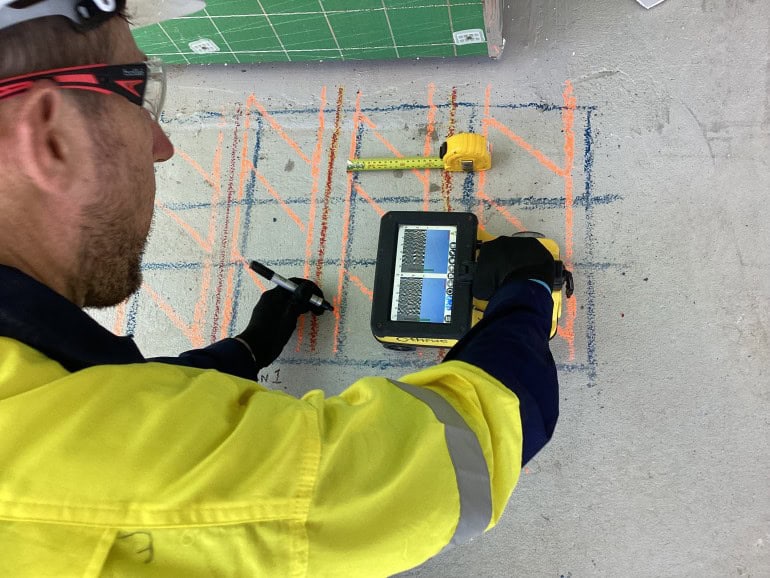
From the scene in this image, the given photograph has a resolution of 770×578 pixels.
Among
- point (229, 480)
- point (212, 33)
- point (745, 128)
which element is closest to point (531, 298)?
point (229, 480)

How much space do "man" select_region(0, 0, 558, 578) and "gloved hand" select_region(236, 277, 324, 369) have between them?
21.9 inches

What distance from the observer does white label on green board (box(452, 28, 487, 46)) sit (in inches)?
60.3

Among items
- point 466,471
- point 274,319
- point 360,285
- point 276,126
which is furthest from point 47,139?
point 276,126

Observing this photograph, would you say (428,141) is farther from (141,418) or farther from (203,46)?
(141,418)

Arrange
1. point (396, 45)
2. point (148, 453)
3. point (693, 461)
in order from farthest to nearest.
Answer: point (396, 45)
point (693, 461)
point (148, 453)

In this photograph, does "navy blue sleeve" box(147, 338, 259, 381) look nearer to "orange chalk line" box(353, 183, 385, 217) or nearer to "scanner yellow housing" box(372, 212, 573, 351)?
"scanner yellow housing" box(372, 212, 573, 351)

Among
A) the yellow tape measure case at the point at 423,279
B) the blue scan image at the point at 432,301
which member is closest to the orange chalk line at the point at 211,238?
the yellow tape measure case at the point at 423,279

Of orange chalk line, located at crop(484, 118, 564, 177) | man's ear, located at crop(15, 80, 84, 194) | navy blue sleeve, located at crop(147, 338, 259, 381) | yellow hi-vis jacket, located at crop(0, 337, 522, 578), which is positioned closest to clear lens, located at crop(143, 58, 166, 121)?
man's ear, located at crop(15, 80, 84, 194)

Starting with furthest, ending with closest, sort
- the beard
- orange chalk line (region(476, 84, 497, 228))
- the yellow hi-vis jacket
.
Answer: orange chalk line (region(476, 84, 497, 228)), the beard, the yellow hi-vis jacket

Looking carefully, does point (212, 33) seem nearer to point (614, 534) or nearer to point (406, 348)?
point (406, 348)

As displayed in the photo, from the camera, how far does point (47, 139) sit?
74 centimetres

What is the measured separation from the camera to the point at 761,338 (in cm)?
136

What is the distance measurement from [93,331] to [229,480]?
0.29 meters

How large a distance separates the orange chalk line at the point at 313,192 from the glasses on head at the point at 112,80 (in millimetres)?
739
